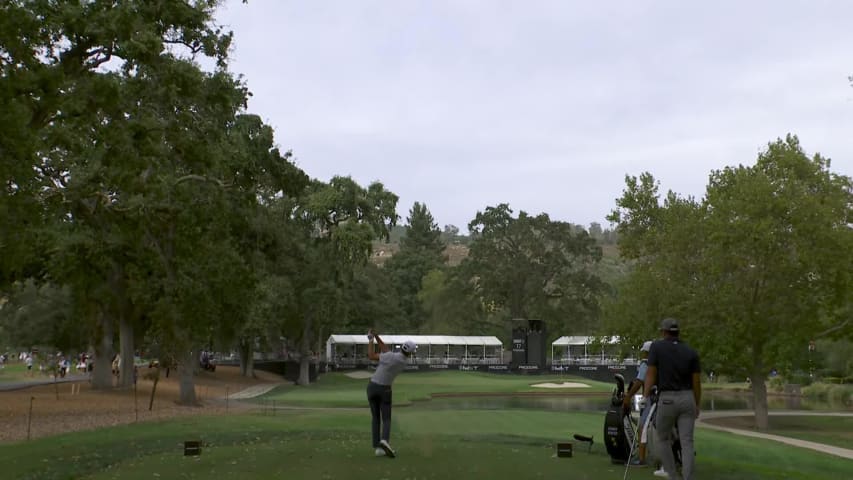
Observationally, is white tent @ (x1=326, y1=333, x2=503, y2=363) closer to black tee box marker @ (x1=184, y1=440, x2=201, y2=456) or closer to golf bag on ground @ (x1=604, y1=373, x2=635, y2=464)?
black tee box marker @ (x1=184, y1=440, x2=201, y2=456)

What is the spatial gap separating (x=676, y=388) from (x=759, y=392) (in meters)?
28.7

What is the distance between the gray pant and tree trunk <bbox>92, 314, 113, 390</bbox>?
35.1m

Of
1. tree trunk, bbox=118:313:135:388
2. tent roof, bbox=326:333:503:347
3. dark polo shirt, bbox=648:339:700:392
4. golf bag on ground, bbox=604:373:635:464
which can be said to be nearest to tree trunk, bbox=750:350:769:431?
golf bag on ground, bbox=604:373:635:464

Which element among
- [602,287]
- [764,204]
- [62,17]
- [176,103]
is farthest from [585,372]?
[62,17]

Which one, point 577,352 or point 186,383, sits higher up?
point 577,352

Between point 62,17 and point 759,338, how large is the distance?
30052mm

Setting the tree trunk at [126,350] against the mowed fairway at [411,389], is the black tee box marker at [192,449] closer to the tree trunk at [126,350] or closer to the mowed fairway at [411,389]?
the mowed fairway at [411,389]

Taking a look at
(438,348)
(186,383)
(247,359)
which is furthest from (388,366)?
(438,348)

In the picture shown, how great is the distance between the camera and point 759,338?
36.1 m

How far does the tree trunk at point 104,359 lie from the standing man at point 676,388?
3516cm

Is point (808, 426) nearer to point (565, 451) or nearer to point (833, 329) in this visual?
point (833, 329)

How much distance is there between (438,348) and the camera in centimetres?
9194

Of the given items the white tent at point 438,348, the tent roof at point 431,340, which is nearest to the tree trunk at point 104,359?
the white tent at point 438,348

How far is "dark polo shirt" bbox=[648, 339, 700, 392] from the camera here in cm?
A: 919
